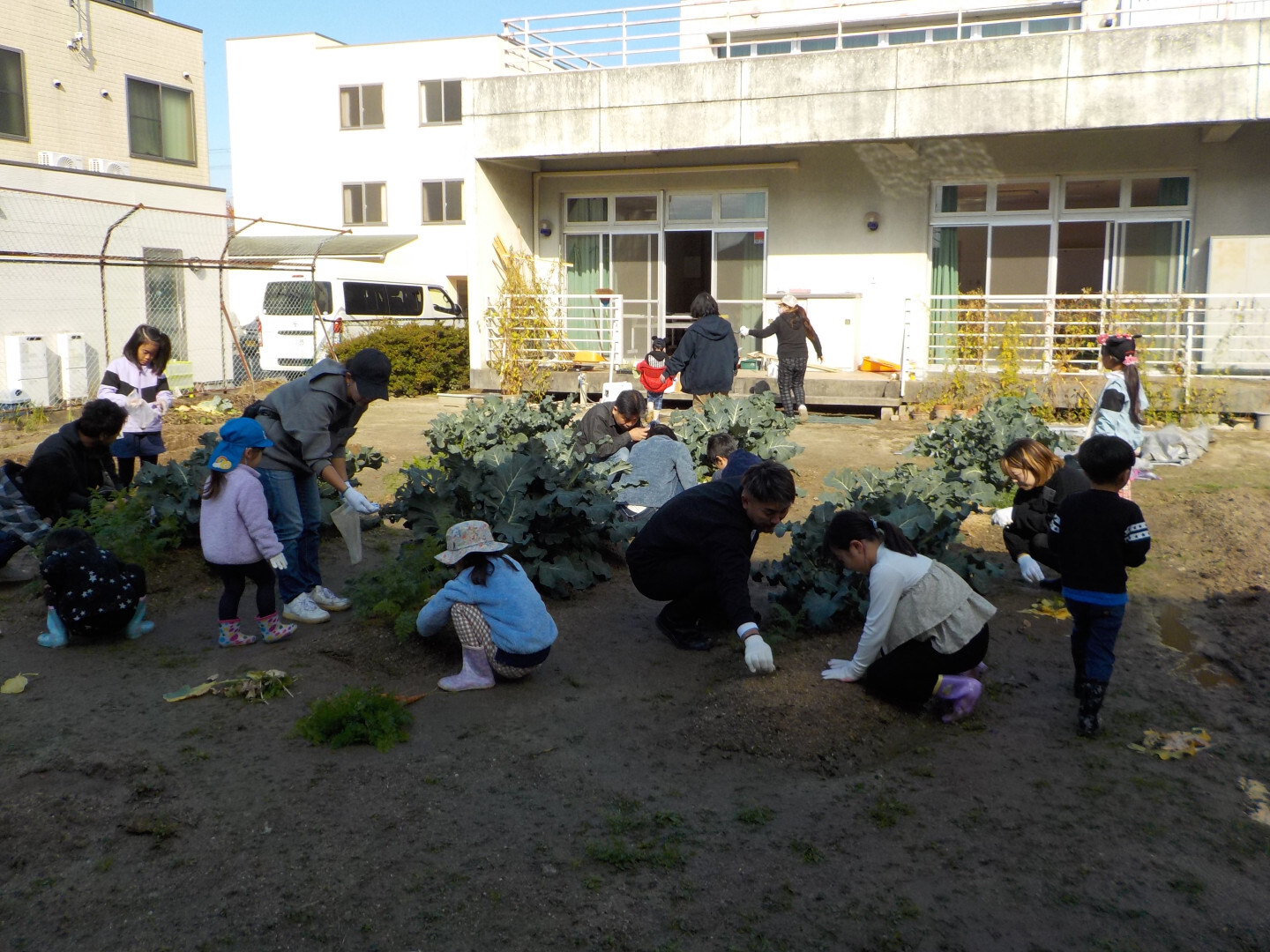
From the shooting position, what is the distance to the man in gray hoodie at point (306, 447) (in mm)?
5570

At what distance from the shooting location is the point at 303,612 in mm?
5836

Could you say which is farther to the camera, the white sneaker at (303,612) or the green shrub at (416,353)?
the green shrub at (416,353)

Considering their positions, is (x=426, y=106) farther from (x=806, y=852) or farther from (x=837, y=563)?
(x=806, y=852)

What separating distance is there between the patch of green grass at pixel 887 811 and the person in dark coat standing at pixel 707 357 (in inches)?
296

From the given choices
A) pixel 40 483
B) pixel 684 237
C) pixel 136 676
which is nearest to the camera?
pixel 136 676

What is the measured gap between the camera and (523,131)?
16.0m

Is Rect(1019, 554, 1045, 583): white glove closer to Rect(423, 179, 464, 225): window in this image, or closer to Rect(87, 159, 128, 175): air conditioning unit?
Rect(87, 159, 128, 175): air conditioning unit

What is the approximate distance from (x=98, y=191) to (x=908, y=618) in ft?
55.0

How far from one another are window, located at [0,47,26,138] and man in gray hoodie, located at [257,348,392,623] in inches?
640

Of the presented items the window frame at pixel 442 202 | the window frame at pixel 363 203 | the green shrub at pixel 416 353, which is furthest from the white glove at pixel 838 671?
the window frame at pixel 363 203

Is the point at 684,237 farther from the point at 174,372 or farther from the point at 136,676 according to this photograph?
the point at 136,676

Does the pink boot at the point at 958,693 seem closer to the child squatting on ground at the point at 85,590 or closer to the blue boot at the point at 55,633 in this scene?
the child squatting on ground at the point at 85,590

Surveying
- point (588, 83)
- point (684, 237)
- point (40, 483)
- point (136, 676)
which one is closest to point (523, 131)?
point (588, 83)

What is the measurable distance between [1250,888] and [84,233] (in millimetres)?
17703
